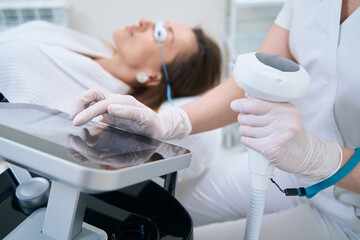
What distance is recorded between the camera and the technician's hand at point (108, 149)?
0.45 metres

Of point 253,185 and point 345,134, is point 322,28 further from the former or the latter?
point 253,185

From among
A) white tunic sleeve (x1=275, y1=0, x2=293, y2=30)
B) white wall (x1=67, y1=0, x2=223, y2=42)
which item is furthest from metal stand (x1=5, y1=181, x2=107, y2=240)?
white wall (x1=67, y1=0, x2=223, y2=42)

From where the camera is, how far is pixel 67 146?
0.48m

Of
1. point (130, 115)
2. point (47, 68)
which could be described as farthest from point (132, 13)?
point (130, 115)

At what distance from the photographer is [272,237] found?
88cm

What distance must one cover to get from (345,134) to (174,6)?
1.68 metres

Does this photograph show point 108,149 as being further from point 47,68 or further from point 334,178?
point 47,68

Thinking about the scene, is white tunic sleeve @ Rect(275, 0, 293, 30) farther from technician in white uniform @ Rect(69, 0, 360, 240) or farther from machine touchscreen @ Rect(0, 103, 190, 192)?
machine touchscreen @ Rect(0, 103, 190, 192)

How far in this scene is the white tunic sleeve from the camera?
0.88 metres

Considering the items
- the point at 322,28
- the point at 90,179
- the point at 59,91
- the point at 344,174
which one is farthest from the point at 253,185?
the point at 59,91

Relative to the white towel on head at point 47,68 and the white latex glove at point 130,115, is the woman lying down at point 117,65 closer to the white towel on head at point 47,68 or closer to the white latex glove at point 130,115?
the white towel on head at point 47,68

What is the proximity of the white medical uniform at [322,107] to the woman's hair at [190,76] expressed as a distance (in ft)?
2.26

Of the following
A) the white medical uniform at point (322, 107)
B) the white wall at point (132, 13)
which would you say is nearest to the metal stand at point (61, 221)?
the white medical uniform at point (322, 107)

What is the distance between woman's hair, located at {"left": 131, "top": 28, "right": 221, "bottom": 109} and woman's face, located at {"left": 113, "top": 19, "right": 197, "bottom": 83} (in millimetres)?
48
